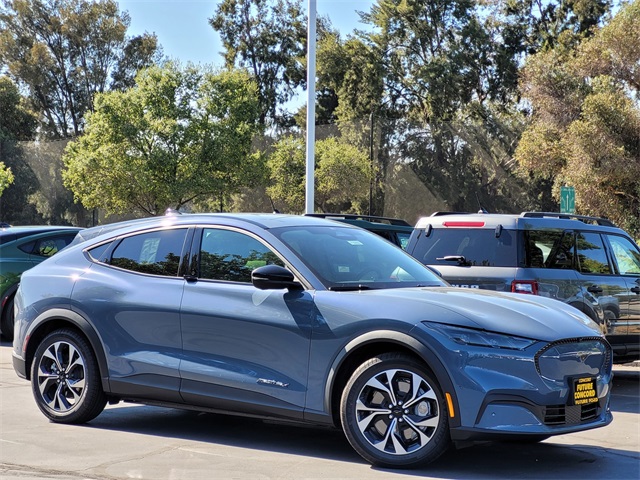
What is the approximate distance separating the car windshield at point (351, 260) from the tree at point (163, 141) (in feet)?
130

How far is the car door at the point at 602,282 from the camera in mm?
9930

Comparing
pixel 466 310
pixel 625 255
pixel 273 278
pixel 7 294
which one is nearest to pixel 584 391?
pixel 466 310

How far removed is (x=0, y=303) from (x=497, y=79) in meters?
56.0

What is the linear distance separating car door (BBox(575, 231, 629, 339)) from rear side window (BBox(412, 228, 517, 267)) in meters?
0.99

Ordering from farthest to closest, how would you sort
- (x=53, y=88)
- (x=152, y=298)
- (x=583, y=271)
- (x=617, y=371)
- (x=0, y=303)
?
(x=53, y=88)
(x=0, y=303)
(x=617, y=371)
(x=583, y=271)
(x=152, y=298)

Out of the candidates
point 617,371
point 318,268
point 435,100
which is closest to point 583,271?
point 617,371

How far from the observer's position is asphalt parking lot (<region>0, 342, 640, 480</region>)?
5.70 m

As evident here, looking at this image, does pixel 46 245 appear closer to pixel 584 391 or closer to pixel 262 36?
pixel 584 391

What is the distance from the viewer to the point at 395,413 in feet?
18.8

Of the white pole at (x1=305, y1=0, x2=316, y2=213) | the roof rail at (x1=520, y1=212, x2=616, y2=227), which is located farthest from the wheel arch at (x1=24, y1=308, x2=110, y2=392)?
the white pole at (x1=305, y1=0, x2=316, y2=213)

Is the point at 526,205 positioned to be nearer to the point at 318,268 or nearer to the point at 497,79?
the point at 497,79

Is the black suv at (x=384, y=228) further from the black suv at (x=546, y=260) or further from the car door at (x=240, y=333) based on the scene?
the car door at (x=240, y=333)

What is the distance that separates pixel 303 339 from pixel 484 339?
4.00 ft

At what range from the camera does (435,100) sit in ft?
210
